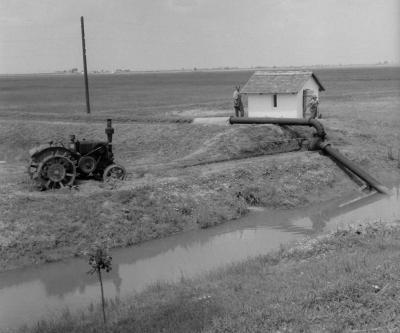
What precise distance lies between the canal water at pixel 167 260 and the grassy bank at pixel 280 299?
1486 mm

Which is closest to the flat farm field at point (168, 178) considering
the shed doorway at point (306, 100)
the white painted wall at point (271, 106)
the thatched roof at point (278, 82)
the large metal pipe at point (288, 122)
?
the large metal pipe at point (288, 122)

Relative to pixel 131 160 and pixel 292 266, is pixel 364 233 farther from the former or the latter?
pixel 131 160

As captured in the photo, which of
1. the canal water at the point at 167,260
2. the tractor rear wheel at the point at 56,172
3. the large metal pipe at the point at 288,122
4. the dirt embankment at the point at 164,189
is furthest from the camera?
the large metal pipe at the point at 288,122

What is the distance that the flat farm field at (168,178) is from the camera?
18156 mm

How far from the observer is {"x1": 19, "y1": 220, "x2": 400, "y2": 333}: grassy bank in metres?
9.98

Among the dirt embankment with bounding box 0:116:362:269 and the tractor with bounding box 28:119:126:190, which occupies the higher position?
the tractor with bounding box 28:119:126:190

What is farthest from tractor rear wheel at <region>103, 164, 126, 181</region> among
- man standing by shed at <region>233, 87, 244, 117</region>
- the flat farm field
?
man standing by shed at <region>233, 87, 244, 117</region>

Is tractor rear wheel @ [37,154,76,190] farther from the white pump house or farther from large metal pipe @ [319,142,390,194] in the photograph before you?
the white pump house

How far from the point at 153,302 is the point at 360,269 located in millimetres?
4486

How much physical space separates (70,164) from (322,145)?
42.2 feet

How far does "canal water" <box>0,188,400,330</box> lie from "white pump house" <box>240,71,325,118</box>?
10.2m

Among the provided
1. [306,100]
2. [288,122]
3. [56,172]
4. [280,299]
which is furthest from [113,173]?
[306,100]

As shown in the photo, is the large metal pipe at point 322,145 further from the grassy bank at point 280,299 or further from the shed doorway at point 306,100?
the grassy bank at point 280,299

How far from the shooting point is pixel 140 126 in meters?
32.6
